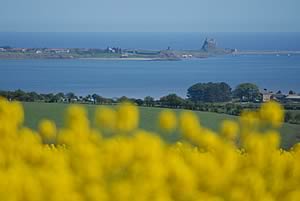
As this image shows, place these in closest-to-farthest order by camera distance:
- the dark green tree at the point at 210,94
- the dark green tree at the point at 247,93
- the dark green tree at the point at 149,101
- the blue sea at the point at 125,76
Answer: the dark green tree at the point at 247,93
the dark green tree at the point at 149,101
the dark green tree at the point at 210,94
the blue sea at the point at 125,76

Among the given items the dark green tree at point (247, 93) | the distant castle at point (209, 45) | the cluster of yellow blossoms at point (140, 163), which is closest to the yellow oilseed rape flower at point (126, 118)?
the cluster of yellow blossoms at point (140, 163)

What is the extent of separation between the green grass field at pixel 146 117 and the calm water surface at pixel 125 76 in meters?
1.33

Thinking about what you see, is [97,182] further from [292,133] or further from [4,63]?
[4,63]

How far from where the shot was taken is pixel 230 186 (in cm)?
164

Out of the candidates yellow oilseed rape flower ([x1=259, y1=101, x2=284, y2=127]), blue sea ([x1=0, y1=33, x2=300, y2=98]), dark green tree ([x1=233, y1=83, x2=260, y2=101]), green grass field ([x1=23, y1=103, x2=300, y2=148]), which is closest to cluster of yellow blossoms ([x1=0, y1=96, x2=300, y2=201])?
yellow oilseed rape flower ([x1=259, y1=101, x2=284, y2=127])

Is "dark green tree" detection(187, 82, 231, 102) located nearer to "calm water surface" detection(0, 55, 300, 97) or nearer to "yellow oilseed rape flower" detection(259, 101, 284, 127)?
"calm water surface" detection(0, 55, 300, 97)

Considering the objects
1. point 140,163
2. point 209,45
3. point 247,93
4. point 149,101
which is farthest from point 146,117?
point 209,45

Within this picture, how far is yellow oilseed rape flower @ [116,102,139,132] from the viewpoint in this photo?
1.63m

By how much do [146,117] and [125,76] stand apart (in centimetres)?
816

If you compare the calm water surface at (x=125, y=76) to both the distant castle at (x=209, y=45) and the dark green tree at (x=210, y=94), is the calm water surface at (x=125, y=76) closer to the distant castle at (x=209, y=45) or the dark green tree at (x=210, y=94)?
the distant castle at (x=209, y=45)

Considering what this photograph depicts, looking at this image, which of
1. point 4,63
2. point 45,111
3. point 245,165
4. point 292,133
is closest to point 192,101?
point 45,111

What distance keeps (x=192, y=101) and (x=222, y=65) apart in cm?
1198

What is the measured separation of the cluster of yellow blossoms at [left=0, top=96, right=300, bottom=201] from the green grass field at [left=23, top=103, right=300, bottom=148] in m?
1.55

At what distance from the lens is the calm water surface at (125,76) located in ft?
28.5
